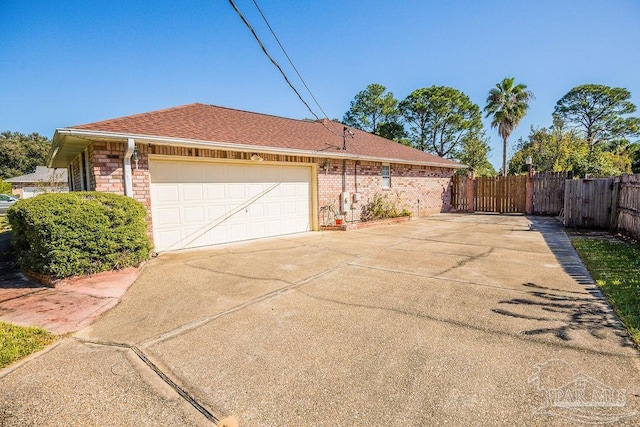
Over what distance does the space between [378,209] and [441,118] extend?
25.7 meters

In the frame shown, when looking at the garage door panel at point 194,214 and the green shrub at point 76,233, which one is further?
the garage door panel at point 194,214

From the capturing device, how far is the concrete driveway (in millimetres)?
2121

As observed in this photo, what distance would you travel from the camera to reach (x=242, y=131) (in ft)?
32.1

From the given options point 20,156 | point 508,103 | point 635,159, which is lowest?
point 635,159

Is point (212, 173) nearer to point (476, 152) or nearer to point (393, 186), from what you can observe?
point (393, 186)

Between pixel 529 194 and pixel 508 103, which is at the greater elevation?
pixel 508 103

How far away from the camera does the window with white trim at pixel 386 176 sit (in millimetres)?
13445

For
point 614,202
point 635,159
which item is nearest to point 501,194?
point 614,202

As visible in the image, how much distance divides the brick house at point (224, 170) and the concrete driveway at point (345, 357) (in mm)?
2859

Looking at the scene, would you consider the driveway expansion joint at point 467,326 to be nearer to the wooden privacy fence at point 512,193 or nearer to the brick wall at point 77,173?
the brick wall at point 77,173

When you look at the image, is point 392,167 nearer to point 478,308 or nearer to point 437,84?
point 478,308

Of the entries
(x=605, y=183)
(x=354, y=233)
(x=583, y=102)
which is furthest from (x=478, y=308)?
(x=583, y=102)

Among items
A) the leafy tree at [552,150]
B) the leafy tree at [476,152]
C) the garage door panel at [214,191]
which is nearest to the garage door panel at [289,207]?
the garage door panel at [214,191]

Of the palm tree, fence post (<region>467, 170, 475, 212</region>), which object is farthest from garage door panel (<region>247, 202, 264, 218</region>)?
the palm tree
